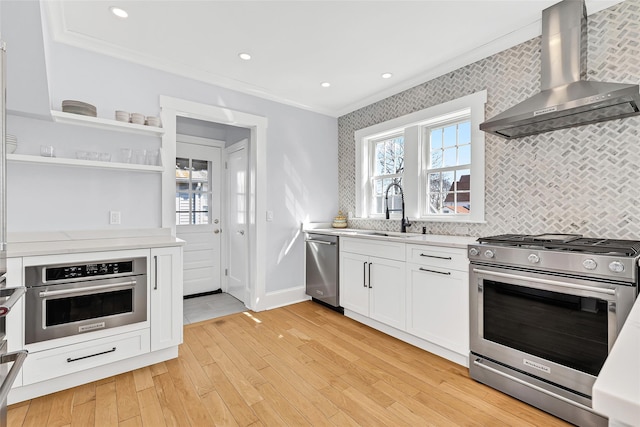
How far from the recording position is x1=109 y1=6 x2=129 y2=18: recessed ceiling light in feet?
7.30

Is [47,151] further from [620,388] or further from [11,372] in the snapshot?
[620,388]

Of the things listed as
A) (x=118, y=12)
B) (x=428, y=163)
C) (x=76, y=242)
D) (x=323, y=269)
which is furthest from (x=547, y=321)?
(x=118, y=12)

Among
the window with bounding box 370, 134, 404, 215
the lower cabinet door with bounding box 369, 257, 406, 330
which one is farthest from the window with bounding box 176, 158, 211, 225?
the lower cabinet door with bounding box 369, 257, 406, 330

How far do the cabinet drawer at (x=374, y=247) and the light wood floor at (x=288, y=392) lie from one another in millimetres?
816

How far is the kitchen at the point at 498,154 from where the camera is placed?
209 cm

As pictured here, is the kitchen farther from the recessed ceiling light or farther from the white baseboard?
the recessed ceiling light

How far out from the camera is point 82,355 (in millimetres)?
2107

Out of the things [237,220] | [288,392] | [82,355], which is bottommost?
[288,392]

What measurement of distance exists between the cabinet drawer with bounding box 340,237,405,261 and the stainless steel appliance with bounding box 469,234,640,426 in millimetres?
731

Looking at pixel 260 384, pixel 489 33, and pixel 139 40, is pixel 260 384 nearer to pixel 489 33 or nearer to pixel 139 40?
pixel 139 40

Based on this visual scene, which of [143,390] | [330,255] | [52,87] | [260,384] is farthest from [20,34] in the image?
[330,255]

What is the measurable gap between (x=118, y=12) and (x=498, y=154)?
3262mm

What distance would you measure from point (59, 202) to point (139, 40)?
152 cm

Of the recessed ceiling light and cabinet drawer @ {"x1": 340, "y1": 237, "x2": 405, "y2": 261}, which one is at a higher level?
the recessed ceiling light
